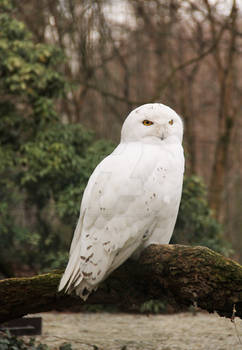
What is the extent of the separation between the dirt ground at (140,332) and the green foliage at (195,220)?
913 mm

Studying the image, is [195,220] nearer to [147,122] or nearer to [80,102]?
[80,102]

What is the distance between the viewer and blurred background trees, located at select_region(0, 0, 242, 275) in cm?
580

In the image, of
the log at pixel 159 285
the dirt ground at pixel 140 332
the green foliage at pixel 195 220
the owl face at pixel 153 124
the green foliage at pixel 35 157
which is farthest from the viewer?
the green foliage at pixel 195 220

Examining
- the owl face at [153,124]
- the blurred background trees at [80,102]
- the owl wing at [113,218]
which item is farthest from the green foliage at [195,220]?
the owl wing at [113,218]

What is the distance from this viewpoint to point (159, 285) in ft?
8.59

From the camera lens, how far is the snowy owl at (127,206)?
8.36 ft

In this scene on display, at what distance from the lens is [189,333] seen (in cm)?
503

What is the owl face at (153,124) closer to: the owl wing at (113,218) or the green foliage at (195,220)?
the owl wing at (113,218)

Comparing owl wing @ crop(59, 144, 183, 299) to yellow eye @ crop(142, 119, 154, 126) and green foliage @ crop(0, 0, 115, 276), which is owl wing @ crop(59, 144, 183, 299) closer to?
yellow eye @ crop(142, 119, 154, 126)

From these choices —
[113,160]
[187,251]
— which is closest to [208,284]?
[187,251]

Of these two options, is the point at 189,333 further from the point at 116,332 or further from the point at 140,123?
the point at 140,123

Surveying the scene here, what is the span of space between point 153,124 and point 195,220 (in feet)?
11.6

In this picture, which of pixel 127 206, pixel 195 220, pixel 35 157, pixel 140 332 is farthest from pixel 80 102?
pixel 127 206

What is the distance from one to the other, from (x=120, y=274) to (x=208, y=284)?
0.56 m
